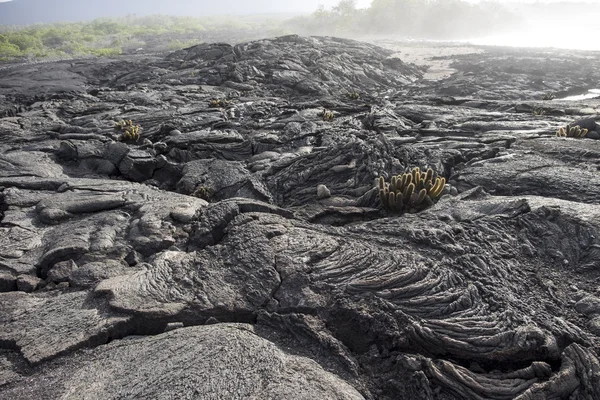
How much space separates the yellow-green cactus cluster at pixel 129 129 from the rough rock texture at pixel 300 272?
1.32 meters

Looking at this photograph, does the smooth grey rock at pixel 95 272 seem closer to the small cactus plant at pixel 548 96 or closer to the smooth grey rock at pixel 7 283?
the smooth grey rock at pixel 7 283

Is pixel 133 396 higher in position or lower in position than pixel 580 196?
lower

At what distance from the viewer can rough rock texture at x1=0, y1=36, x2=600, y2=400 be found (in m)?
4.52

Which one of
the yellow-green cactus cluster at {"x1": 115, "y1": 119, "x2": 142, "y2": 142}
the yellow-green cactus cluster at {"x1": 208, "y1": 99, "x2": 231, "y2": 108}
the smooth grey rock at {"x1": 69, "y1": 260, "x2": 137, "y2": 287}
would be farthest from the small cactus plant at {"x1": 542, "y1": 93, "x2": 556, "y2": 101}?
the smooth grey rock at {"x1": 69, "y1": 260, "x2": 137, "y2": 287}

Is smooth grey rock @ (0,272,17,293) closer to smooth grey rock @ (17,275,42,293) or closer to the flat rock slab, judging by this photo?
smooth grey rock @ (17,275,42,293)

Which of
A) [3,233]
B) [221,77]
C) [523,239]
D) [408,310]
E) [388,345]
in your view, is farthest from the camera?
[221,77]

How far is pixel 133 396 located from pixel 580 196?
9.37 meters

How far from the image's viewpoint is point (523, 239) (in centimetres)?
677

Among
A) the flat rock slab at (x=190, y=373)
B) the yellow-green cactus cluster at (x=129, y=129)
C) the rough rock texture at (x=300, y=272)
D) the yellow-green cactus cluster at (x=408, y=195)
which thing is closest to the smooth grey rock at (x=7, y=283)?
the rough rock texture at (x=300, y=272)

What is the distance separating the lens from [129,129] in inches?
619

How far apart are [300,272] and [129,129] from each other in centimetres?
1265

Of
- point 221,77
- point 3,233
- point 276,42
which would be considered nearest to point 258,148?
point 3,233

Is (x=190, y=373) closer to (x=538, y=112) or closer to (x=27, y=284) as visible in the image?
(x=27, y=284)

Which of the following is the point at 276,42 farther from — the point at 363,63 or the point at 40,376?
the point at 40,376
